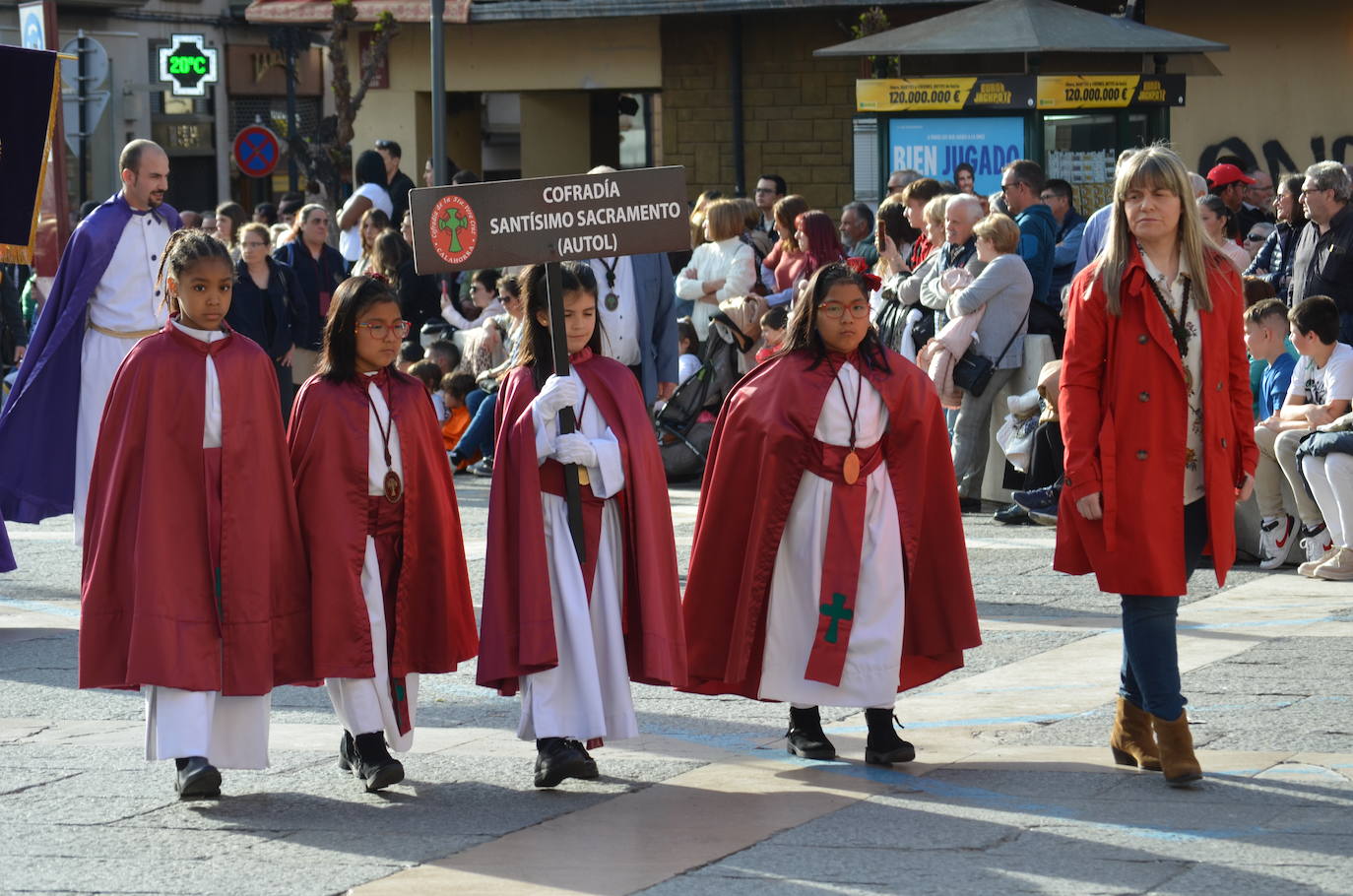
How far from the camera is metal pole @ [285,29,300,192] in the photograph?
88.7ft

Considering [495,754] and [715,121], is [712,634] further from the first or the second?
[715,121]

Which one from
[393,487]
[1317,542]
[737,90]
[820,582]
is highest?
[737,90]

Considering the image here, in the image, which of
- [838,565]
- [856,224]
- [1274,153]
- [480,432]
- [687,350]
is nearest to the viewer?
[838,565]

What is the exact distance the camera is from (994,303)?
39.6 ft

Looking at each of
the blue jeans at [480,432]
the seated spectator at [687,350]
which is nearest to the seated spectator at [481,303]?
the blue jeans at [480,432]

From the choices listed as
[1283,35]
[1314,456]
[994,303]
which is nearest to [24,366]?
[994,303]

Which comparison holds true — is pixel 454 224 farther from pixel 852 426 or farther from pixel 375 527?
pixel 852 426

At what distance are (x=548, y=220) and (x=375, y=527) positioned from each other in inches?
43.0

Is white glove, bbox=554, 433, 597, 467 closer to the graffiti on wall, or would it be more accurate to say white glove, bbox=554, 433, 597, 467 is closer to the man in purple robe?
the man in purple robe

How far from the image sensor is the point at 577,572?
6508mm

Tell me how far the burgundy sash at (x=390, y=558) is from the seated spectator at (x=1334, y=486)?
16.7ft

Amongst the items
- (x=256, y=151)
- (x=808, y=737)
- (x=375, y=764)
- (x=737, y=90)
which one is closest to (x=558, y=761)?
(x=375, y=764)

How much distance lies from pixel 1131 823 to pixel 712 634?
1.54 m

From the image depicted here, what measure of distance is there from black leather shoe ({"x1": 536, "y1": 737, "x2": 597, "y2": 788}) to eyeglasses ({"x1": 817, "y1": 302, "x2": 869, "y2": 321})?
154cm
